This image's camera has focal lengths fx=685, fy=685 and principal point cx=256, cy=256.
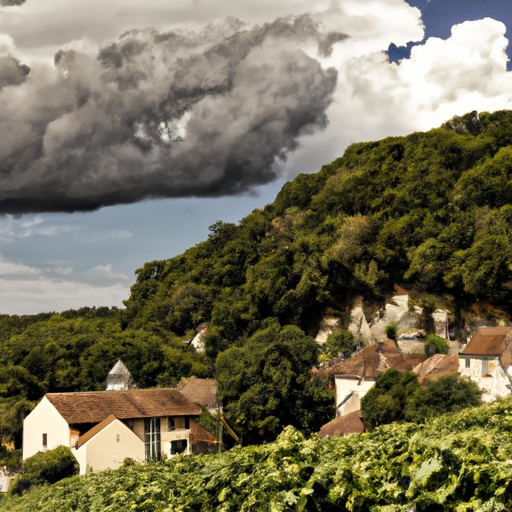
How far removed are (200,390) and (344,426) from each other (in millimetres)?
13877

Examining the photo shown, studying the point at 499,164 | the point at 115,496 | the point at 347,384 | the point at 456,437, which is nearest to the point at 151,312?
the point at 347,384

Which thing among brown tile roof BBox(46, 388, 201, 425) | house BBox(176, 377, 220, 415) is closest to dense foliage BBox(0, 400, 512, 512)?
brown tile roof BBox(46, 388, 201, 425)

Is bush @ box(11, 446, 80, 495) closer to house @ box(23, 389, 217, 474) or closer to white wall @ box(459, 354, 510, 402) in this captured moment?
house @ box(23, 389, 217, 474)

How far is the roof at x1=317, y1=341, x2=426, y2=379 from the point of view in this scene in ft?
153

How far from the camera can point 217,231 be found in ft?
249

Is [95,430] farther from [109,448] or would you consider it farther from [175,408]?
[175,408]

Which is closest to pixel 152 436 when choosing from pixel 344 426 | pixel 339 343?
pixel 344 426

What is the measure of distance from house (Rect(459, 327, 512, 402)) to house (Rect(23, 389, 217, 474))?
1553cm

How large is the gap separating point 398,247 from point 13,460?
3613cm

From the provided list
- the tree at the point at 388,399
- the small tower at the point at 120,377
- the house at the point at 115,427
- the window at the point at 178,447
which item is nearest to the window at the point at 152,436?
the house at the point at 115,427

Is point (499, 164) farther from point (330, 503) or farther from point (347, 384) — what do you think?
point (330, 503)

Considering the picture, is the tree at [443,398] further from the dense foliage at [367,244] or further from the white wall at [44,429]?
the dense foliage at [367,244]

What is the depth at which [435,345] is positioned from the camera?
53.3 metres

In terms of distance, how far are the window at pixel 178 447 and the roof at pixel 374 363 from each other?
14.4 metres
